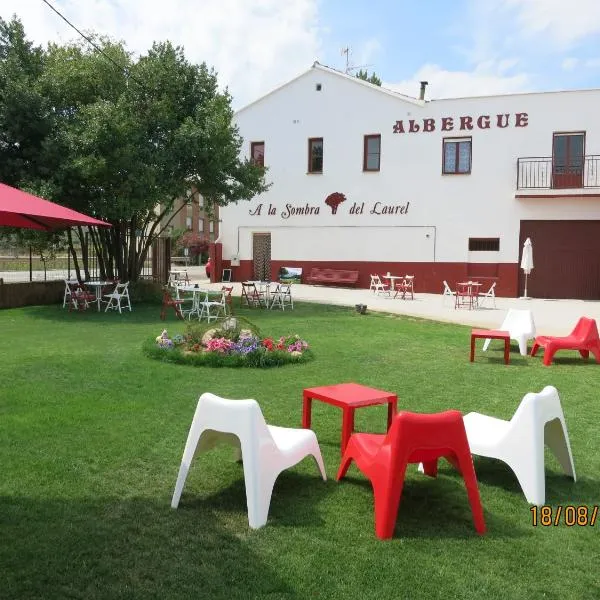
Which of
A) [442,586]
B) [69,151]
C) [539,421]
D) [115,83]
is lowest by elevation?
[442,586]

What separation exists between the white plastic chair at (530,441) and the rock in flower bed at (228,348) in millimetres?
4021

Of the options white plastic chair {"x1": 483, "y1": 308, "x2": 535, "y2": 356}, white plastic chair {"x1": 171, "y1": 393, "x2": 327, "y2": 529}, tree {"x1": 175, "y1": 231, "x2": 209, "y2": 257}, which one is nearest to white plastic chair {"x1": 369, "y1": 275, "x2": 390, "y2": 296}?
white plastic chair {"x1": 483, "y1": 308, "x2": 535, "y2": 356}

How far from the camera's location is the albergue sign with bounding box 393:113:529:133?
21.8m

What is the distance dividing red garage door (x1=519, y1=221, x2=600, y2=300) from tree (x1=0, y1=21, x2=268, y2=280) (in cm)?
1059

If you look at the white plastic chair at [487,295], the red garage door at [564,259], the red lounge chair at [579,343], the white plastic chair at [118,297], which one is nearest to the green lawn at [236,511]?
the red lounge chair at [579,343]

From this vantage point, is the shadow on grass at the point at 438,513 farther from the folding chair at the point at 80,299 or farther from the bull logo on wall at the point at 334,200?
the bull logo on wall at the point at 334,200

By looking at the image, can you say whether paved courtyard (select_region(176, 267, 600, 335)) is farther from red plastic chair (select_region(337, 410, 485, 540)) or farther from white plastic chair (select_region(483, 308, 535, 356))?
red plastic chair (select_region(337, 410, 485, 540))

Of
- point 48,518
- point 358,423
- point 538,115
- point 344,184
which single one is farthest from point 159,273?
point 48,518

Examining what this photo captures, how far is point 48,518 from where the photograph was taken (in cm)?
355

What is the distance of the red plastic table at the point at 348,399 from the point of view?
4.55m

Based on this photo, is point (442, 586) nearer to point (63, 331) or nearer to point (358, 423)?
point (358, 423)

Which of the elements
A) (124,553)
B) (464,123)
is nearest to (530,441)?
(124,553)

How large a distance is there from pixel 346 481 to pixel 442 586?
4.43 ft
